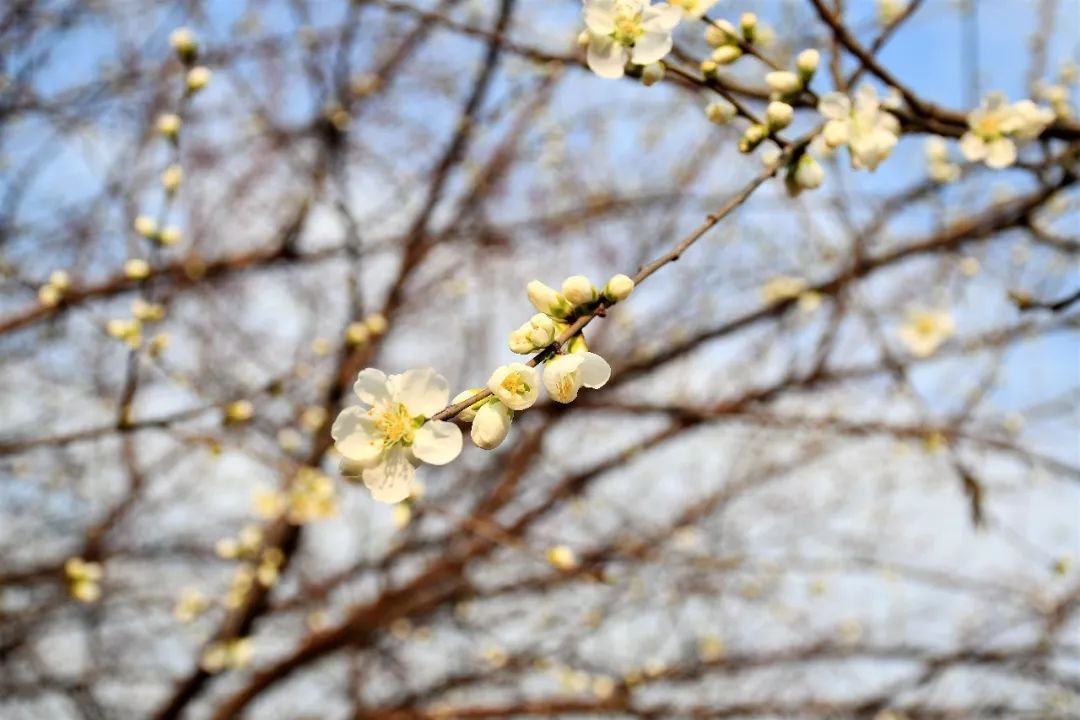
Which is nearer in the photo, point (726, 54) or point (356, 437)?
point (356, 437)

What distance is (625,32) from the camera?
1296 mm

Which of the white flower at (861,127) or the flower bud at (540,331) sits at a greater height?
the white flower at (861,127)

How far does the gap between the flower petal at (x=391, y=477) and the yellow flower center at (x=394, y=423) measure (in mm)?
17

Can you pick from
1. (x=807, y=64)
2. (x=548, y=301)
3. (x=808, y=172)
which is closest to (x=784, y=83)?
(x=807, y=64)

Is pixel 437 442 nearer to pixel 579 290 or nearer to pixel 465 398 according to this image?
pixel 465 398

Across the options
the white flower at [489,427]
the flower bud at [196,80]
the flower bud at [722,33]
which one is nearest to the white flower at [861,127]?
the flower bud at [722,33]

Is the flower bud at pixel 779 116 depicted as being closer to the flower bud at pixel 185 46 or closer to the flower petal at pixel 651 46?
the flower petal at pixel 651 46

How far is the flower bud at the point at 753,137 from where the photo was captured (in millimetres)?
1306

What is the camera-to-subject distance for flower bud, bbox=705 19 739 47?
1.44m

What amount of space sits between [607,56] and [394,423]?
0.67 meters

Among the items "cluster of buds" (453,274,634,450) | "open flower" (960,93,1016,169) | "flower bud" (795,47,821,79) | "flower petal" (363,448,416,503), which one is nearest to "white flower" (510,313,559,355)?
"cluster of buds" (453,274,634,450)

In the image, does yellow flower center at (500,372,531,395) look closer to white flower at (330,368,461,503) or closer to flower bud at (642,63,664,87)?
white flower at (330,368,461,503)

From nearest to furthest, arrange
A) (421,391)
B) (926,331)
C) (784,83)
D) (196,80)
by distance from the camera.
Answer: (421,391), (784,83), (196,80), (926,331)

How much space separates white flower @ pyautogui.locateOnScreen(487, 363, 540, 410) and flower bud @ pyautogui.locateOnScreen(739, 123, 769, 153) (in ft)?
1.87
